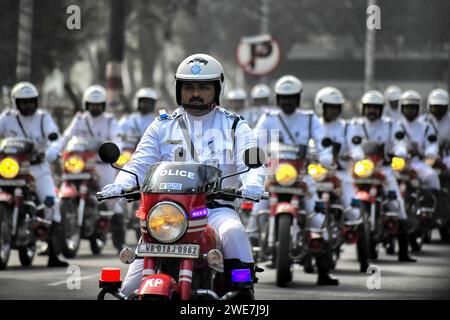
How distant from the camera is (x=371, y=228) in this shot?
18.8 m

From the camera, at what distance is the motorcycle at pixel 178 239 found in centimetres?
855

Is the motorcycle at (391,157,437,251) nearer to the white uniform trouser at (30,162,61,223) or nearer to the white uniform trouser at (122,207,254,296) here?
the white uniform trouser at (30,162,61,223)

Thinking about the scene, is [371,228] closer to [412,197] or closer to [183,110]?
[412,197]

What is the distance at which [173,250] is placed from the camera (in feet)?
28.1

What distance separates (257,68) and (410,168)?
582 cm

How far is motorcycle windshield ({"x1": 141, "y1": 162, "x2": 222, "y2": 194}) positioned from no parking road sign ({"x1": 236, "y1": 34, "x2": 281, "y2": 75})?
57.8 ft

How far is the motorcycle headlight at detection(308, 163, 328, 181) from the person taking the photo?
54.2 ft

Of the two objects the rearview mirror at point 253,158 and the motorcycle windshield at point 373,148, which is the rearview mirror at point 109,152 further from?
the motorcycle windshield at point 373,148

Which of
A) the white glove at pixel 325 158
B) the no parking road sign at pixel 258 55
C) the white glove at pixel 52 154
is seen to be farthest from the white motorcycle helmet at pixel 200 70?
the no parking road sign at pixel 258 55

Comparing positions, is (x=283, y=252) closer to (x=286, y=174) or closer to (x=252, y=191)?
(x=286, y=174)

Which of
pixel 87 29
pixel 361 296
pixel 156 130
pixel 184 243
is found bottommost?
pixel 361 296

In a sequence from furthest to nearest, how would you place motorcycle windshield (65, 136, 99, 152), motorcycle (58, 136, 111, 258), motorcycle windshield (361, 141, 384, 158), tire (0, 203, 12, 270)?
motorcycle windshield (65, 136, 99, 152) → motorcycle (58, 136, 111, 258) → motorcycle windshield (361, 141, 384, 158) → tire (0, 203, 12, 270)

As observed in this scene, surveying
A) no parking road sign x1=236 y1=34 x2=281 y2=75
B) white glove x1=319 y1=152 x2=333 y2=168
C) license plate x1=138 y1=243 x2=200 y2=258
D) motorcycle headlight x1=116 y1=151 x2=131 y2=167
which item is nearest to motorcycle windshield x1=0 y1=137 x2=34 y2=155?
white glove x1=319 y1=152 x2=333 y2=168

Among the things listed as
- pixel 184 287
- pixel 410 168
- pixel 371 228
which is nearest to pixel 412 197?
pixel 410 168
